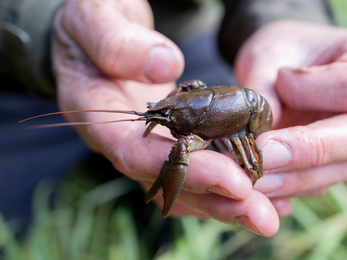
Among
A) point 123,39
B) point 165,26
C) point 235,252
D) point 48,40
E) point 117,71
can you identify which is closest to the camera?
point 123,39

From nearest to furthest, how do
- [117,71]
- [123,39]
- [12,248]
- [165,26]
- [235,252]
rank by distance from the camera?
1. [123,39]
2. [117,71]
3. [12,248]
4. [235,252]
5. [165,26]

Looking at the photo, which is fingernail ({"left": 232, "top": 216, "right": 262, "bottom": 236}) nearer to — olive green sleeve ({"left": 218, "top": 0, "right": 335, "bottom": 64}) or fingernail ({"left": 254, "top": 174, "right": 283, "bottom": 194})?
fingernail ({"left": 254, "top": 174, "right": 283, "bottom": 194})

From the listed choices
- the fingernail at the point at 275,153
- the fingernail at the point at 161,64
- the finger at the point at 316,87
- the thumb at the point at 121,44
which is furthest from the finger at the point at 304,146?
the thumb at the point at 121,44

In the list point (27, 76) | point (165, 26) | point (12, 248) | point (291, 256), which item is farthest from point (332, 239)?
point (27, 76)

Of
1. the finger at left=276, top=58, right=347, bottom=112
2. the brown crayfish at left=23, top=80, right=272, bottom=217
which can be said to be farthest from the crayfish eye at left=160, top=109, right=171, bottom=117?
the finger at left=276, top=58, right=347, bottom=112

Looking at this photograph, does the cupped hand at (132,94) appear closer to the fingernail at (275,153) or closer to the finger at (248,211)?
the finger at (248,211)

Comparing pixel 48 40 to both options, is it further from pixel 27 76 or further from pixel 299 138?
pixel 299 138
